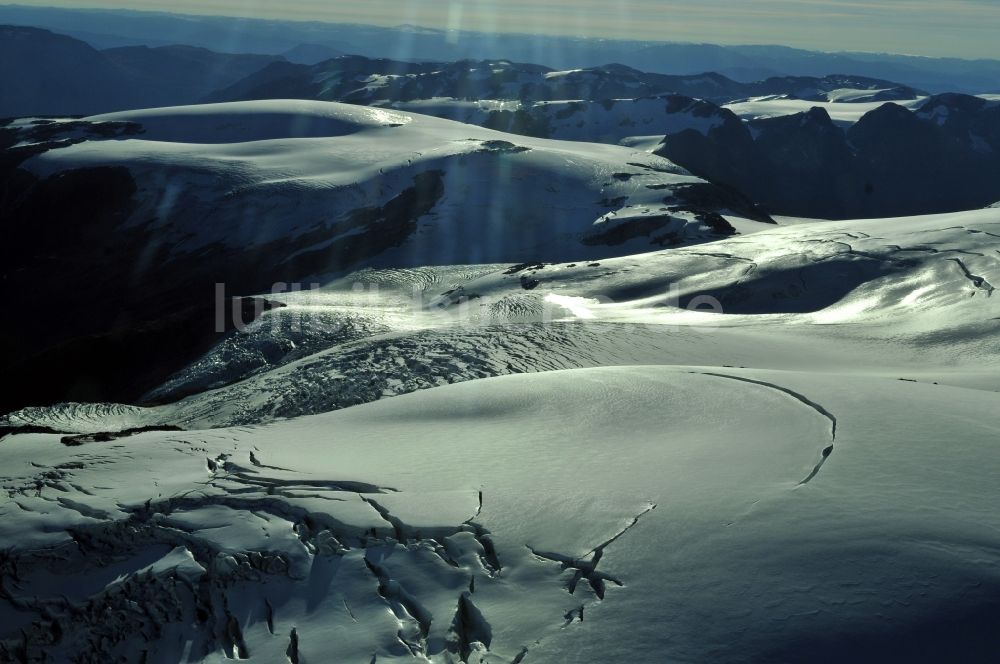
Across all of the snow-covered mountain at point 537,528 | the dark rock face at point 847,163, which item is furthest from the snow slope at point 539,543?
the dark rock face at point 847,163

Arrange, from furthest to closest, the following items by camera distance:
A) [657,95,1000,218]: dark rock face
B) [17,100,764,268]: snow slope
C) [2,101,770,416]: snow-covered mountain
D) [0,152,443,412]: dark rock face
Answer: [657,95,1000,218]: dark rock face, [17,100,764,268]: snow slope, [2,101,770,416]: snow-covered mountain, [0,152,443,412]: dark rock face

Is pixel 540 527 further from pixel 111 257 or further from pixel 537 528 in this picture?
pixel 111 257

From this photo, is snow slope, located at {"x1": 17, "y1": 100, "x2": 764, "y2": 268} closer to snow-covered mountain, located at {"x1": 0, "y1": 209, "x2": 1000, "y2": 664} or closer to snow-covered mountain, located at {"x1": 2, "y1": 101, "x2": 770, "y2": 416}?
snow-covered mountain, located at {"x1": 2, "y1": 101, "x2": 770, "y2": 416}

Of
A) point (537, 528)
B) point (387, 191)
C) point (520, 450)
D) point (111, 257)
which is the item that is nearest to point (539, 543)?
point (537, 528)

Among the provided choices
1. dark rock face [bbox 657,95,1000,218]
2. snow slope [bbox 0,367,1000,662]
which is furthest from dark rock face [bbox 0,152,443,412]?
dark rock face [bbox 657,95,1000,218]

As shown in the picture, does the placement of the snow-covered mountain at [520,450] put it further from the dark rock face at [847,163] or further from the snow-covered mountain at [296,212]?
the dark rock face at [847,163]

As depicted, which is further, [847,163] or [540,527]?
[847,163]
